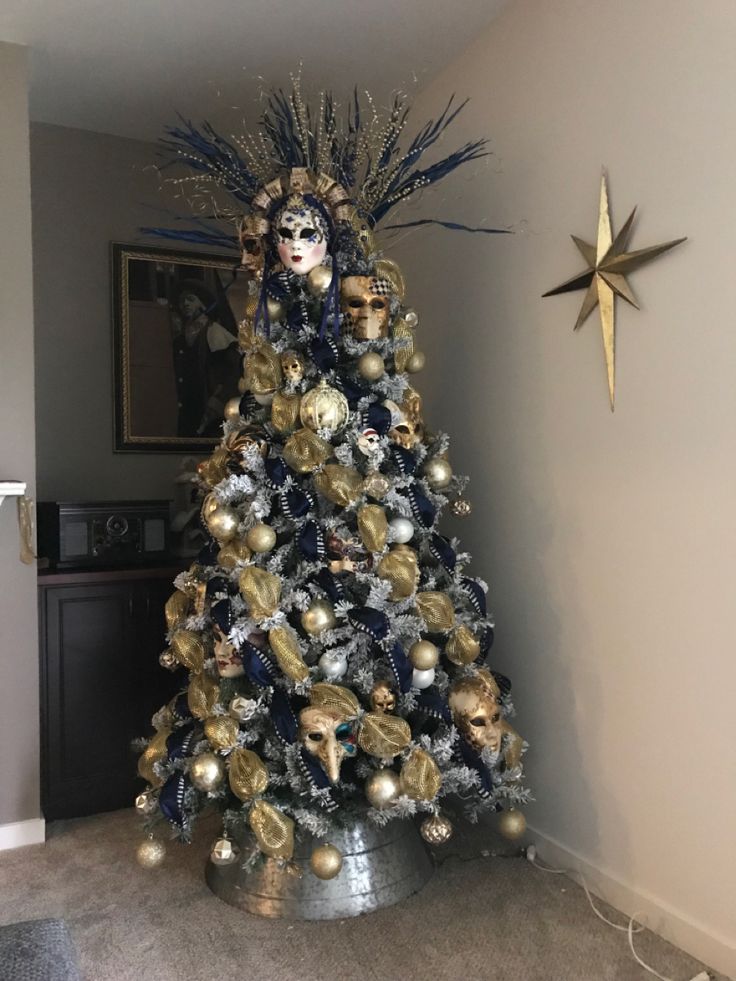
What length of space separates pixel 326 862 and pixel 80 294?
2.31 m

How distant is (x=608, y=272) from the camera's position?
199cm

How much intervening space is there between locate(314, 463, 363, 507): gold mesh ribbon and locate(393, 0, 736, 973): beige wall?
25.1 inches

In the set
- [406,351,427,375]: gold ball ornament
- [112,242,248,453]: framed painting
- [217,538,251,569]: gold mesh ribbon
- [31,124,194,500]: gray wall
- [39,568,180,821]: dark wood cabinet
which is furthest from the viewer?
[112,242,248,453]: framed painting

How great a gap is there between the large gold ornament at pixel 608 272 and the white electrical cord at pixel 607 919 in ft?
4.11

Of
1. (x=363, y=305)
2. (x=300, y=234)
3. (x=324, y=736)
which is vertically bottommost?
(x=324, y=736)

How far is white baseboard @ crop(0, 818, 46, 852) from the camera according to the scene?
2.38m

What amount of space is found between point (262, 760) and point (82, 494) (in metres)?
1.60

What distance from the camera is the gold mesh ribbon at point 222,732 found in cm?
185

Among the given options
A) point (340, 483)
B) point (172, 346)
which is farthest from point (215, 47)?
point (340, 483)

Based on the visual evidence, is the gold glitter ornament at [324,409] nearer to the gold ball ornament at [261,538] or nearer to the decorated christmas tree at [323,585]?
the decorated christmas tree at [323,585]

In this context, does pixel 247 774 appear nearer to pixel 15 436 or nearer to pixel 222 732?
pixel 222 732

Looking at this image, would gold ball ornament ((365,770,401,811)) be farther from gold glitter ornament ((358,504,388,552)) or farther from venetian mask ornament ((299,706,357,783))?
gold glitter ornament ((358,504,388,552))

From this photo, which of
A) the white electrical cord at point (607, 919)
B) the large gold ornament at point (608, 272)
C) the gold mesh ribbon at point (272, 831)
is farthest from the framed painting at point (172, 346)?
the white electrical cord at point (607, 919)

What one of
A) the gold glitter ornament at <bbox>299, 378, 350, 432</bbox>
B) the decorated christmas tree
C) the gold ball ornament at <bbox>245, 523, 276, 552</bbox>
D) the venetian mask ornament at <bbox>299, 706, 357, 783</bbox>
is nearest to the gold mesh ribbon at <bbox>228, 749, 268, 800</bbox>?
the decorated christmas tree
